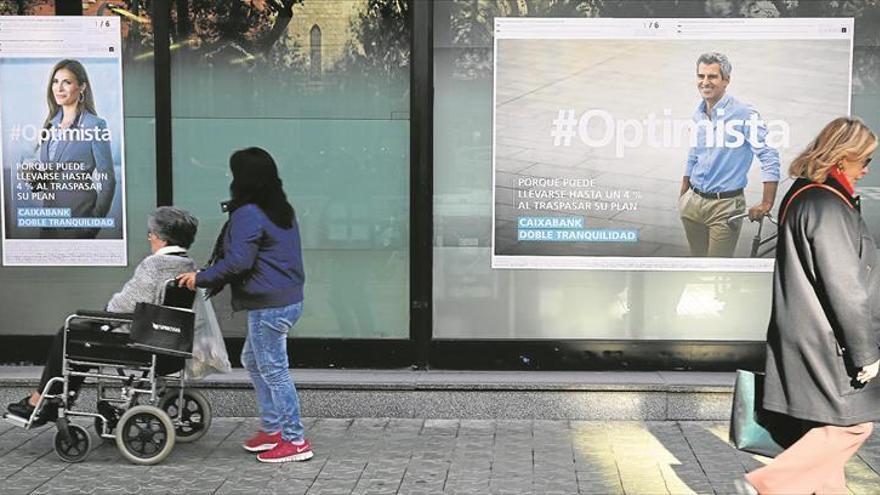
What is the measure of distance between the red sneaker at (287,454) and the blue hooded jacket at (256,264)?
842 mm

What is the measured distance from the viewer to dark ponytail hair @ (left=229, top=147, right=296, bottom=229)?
20.0 feet

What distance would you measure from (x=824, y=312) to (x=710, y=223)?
9.99ft

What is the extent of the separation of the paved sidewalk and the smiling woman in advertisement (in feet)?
5.33

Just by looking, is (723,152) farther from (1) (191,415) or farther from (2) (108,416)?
(2) (108,416)

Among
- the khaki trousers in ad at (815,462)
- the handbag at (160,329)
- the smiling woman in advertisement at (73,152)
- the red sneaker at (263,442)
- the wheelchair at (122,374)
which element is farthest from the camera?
the smiling woman in advertisement at (73,152)

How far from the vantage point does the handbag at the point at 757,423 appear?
16.1 ft

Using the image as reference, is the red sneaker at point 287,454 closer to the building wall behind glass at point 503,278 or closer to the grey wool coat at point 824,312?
the building wall behind glass at point 503,278

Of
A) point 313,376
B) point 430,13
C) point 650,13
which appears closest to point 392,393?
point 313,376

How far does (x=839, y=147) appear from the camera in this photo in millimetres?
4672

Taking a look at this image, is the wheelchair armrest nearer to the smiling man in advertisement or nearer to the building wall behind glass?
the building wall behind glass

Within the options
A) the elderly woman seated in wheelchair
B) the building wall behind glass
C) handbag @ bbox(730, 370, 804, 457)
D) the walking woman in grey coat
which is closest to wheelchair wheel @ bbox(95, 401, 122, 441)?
the elderly woman seated in wheelchair

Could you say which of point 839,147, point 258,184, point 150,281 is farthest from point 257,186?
point 839,147

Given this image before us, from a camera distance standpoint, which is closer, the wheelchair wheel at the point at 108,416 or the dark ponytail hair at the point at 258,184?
the dark ponytail hair at the point at 258,184

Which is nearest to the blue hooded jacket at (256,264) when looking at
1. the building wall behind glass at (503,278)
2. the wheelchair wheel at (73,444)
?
the wheelchair wheel at (73,444)
